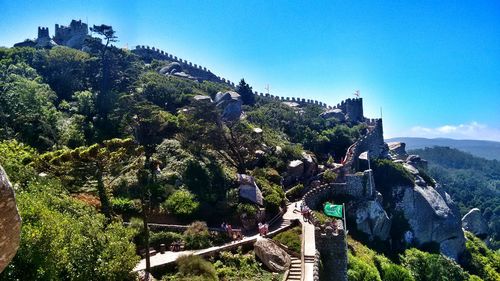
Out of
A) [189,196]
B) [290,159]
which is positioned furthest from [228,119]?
[189,196]

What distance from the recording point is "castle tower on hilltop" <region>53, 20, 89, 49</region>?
8925cm

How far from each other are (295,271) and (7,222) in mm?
20596

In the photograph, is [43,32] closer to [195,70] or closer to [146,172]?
[195,70]

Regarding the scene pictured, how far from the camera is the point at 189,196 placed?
104 ft

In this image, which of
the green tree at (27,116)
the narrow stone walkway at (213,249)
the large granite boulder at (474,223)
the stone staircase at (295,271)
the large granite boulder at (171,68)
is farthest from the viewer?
the large granite boulder at (171,68)

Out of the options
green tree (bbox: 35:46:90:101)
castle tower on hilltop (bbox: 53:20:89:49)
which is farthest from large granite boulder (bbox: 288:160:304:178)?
castle tower on hilltop (bbox: 53:20:89:49)

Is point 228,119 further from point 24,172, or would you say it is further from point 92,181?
point 24,172

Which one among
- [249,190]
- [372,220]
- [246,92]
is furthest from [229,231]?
[246,92]

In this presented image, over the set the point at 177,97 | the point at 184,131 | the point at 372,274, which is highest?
the point at 177,97

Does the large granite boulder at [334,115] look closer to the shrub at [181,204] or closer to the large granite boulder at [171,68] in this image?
the large granite boulder at [171,68]

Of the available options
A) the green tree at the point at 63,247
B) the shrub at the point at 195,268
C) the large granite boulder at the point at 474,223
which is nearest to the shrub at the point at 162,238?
the shrub at the point at 195,268

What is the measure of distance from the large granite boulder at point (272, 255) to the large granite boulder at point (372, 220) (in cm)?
2046

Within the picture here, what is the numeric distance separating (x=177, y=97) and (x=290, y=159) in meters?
15.7

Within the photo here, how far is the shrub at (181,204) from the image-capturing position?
1179 inches
